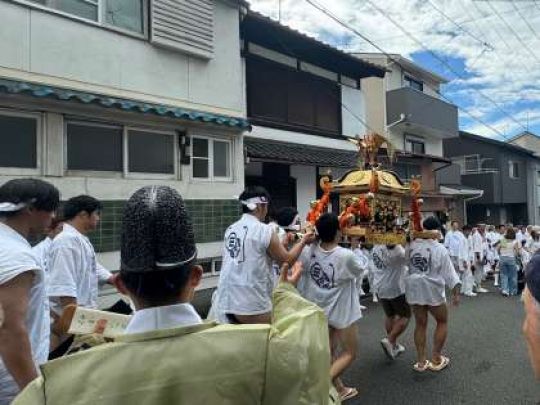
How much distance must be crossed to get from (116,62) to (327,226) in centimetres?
477

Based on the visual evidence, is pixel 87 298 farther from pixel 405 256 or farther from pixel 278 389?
pixel 405 256

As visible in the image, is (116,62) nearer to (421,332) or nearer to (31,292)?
(31,292)

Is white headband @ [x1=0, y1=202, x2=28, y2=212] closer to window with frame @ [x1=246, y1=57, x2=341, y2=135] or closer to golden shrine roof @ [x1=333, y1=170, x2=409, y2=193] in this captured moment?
golden shrine roof @ [x1=333, y1=170, x2=409, y2=193]

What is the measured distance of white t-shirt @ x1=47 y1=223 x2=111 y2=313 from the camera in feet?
11.3

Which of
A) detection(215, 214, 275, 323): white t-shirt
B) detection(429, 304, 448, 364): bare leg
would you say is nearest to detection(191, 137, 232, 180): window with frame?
detection(215, 214, 275, 323): white t-shirt

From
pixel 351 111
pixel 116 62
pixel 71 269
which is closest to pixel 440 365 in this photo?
pixel 71 269

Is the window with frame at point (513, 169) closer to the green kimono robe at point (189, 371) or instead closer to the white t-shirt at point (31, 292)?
the white t-shirt at point (31, 292)

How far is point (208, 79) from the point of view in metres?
8.90

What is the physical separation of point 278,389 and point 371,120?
18.7m

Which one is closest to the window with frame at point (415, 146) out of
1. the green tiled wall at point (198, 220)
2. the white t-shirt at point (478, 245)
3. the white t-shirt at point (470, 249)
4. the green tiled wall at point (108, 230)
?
the white t-shirt at point (478, 245)

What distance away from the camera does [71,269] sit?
3525 mm

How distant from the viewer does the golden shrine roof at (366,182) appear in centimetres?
507

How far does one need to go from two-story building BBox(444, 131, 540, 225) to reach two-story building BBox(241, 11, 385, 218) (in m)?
15.8

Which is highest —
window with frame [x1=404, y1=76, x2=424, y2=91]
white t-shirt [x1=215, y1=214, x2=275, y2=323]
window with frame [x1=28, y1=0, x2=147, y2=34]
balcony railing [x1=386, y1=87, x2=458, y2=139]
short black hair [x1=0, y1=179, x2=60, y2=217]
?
window with frame [x1=404, y1=76, x2=424, y2=91]
